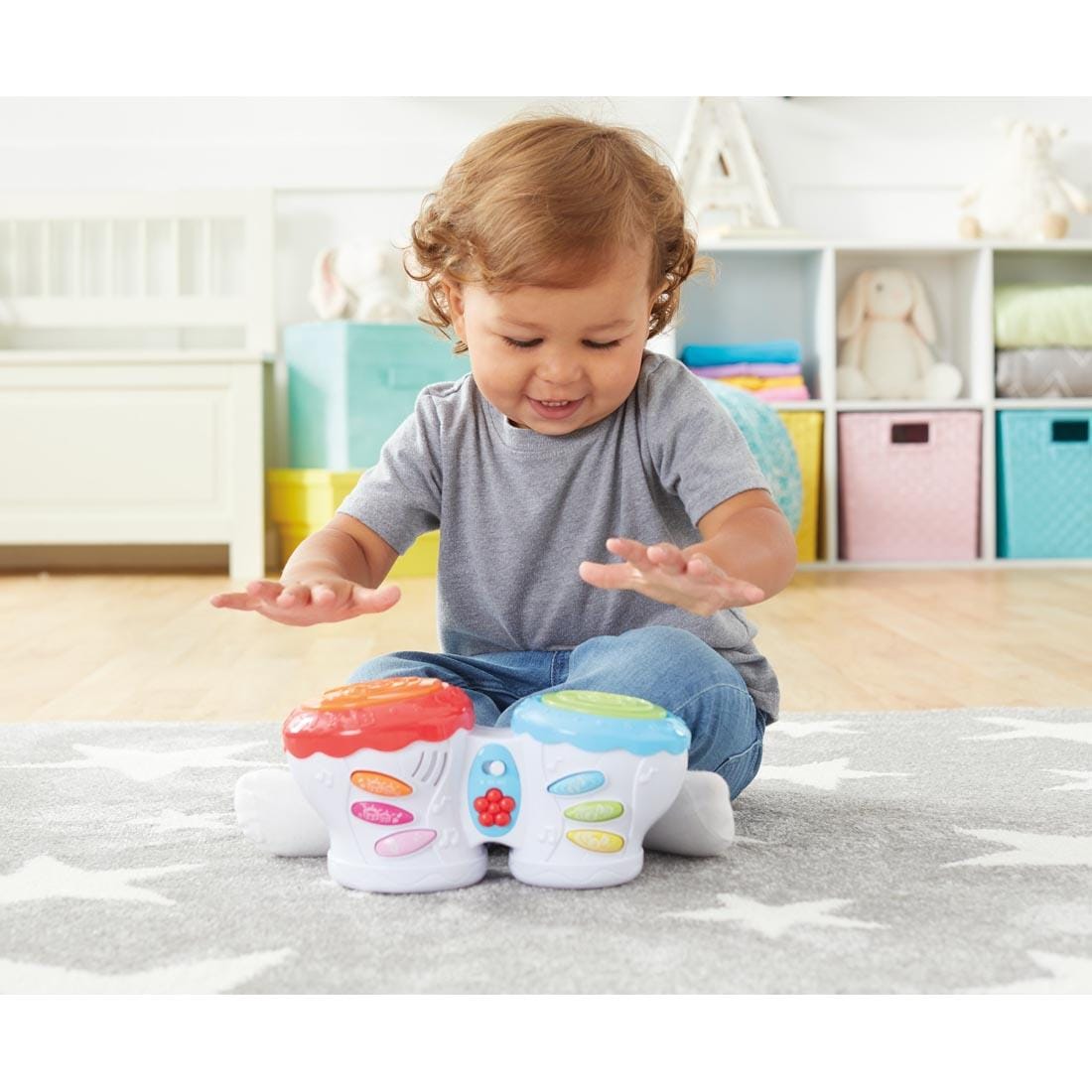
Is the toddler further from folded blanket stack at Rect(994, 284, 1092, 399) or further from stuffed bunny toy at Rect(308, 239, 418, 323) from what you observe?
folded blanket stack at Rect(994, 284, 1092, 399)

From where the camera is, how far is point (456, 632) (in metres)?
0.96

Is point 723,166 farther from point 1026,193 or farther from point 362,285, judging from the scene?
point 362,285

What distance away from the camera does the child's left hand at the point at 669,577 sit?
2.25 feet

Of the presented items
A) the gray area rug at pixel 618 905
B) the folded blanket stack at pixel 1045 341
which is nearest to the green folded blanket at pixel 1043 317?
the folded blanket stack at pixel 1045 341

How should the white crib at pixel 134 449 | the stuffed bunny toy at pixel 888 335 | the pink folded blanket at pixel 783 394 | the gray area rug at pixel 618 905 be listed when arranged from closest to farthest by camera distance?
the gray area rug at pixel 618 905 < the white crib at pixel 134 449 < the pink folded blanket at pixel 783 394 < the stuffed bunny toy at pixel 888 335

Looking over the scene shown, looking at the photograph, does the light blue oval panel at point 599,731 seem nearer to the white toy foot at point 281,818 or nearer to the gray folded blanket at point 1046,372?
the white toy foot at point 281,818

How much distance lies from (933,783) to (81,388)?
2.04m

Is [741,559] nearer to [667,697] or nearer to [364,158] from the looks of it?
[667,697]

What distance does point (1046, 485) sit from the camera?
277 centimetres

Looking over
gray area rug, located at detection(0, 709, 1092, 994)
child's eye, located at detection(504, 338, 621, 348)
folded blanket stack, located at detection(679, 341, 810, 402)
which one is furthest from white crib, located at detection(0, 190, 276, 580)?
child's eye, located at detection(504, 338, 621, 348)

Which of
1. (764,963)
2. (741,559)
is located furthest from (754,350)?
(764,963)

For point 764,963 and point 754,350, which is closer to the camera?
point 764,963

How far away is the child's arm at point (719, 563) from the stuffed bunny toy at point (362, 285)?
6.45 feet

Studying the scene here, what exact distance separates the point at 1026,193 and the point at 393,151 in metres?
1.23
